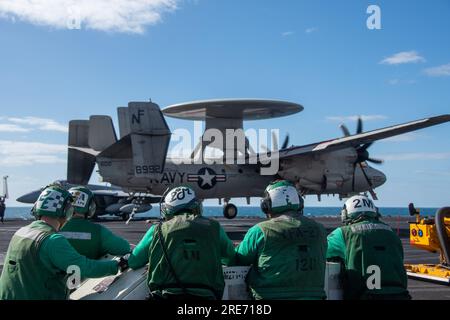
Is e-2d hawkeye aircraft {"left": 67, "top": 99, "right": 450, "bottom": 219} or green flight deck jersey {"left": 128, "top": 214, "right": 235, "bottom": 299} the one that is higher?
e-2d hawkeye aircraft {"left": 67, "top": 99, "right": 450, "bottom": 219}

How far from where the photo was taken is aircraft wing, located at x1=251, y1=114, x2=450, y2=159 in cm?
2512

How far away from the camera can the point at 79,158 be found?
28625 millimetres

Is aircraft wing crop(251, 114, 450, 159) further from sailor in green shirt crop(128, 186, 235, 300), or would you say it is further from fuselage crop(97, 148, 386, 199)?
sailor in green shirt crop(128, 186, 235, 300)

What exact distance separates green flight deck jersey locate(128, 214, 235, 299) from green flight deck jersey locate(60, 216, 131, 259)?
4.78 ft

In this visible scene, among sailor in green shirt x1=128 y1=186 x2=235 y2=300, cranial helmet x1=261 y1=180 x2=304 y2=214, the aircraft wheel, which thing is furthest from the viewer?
the aircraft wheel

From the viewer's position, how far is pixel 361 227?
591 centimetres

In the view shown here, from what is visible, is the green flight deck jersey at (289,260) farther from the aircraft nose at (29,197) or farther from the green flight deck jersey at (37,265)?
the aircraft nose at (29,197)

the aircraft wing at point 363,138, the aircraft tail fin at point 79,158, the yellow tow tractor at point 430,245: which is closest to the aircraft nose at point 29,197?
the aircraft tail fin at point 79,158

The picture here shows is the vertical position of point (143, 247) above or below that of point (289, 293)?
above

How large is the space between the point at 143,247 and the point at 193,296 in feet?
2.87

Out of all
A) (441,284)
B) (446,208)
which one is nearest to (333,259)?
(446,208)

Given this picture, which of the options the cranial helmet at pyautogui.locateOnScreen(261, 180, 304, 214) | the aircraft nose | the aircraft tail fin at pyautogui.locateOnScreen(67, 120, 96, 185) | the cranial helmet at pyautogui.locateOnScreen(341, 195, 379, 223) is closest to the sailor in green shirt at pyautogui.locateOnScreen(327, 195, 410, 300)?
the cranial helmet at pyautogui.locateOnScreen(341, 195, 379, 223)
